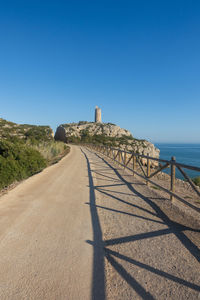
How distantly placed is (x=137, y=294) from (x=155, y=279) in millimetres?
363

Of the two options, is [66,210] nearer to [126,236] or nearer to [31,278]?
[126,236]

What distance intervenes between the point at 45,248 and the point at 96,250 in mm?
883

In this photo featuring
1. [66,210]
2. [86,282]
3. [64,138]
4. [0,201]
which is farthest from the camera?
[64,138]

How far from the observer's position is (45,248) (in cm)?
271

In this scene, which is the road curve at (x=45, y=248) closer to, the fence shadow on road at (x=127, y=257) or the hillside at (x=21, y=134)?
the fence shadow on road at (x=127, y=257)

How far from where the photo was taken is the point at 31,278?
2.12 metres

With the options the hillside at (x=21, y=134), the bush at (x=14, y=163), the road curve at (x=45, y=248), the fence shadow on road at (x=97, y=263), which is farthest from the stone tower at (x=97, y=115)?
the fence shadow on road at (x=97, y=263)

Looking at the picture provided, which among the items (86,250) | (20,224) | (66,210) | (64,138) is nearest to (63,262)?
(86,250)

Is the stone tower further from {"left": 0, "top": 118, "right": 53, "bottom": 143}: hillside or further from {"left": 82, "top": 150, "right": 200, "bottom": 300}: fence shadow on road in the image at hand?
{"left": 82, "top": 150, "right": 200, "bottom": 300}: fence shadow on road

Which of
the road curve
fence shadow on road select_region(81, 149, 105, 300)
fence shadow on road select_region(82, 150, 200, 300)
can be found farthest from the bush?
fence shadow on road select_region(81, 149, 105, 300)

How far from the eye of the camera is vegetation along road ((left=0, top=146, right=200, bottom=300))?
199cm

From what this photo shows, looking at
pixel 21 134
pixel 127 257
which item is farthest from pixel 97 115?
pixel 127 257

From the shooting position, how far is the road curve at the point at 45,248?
1.99 m

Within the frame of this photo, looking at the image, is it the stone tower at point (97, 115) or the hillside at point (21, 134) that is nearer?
the hillside at point (21, 134)
